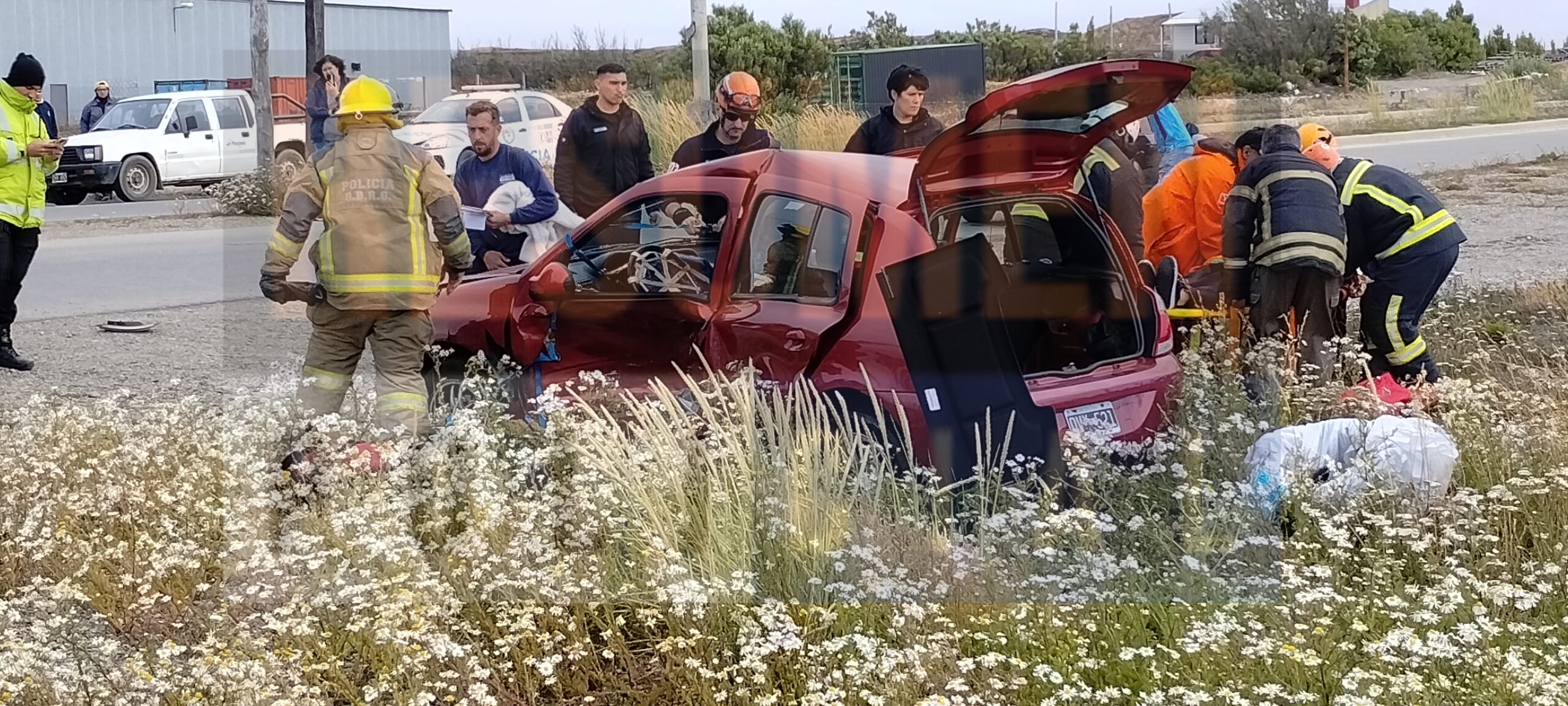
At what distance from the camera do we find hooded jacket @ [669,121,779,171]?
7645 millimetres

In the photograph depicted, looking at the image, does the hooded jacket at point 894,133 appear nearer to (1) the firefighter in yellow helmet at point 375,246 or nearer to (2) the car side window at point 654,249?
(2) the car side window at point 654,249

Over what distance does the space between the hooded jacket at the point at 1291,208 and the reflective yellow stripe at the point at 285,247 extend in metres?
3.76

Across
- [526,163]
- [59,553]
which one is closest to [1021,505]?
[59,553]

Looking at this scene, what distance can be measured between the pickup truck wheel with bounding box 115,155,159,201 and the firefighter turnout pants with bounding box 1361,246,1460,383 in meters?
17.7

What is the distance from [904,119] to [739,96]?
2.94 ft

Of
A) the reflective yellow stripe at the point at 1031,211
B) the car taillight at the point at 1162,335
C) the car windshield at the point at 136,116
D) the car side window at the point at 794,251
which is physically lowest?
the car taillight at the point at 1162,335

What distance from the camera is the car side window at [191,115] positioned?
67.4 feet

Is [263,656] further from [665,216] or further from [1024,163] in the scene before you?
[1024,163]

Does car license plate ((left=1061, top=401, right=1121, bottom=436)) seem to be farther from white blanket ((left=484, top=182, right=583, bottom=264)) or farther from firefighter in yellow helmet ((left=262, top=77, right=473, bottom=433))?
white blanket ((left=484, top=182, right=583, bottom=264))

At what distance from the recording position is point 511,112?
57.5 feet

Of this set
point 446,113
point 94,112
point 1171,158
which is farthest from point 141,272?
point 94,112

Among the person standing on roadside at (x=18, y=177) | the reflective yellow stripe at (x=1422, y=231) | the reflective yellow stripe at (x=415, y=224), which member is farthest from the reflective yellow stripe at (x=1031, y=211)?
the person standing on roadside at (x=18, y=177)

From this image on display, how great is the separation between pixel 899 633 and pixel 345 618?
5.06ft

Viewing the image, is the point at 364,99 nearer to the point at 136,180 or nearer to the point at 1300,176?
the point at 1300,176
